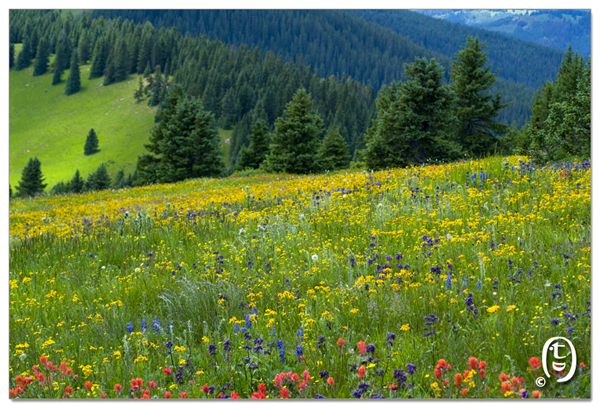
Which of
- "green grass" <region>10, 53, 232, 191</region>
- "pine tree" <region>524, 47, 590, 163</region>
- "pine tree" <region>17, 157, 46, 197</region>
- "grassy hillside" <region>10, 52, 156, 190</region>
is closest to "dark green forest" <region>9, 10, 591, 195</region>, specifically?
"pine tree" <region>524, 47, 590, 163</region>

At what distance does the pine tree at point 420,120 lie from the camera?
1026 inches

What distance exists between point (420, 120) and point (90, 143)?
106m

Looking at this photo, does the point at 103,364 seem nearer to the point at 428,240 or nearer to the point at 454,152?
the point at 428,240

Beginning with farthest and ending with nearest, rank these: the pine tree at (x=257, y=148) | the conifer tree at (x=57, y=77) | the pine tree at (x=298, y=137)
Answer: the conifer tree at (x=57, y=77) → the pine tree at (x=257, y=148) → the pine tree at (x=298, y=137)

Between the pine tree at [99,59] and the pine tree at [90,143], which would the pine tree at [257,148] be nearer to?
the pine tree at [90,143]

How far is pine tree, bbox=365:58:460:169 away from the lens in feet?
85.5

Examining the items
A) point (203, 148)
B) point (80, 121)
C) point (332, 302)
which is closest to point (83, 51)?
point (80, 121)

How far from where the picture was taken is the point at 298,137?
35906mm

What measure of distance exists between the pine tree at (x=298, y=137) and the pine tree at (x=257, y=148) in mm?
18243

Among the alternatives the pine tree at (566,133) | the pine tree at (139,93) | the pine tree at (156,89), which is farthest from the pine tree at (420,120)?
the pine tree at (139,93)

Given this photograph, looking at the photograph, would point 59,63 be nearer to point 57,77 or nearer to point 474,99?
point 57,77

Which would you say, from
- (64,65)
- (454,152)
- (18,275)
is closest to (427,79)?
(454,152)

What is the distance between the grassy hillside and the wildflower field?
336 feet

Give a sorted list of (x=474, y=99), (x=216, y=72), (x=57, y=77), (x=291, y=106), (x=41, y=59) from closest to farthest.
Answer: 1. (x=474, y=99)
2. (x=291, y=106)
3. (x=57, y=77)
4. (x=41, y=59)
5. (x=216, y=72)
